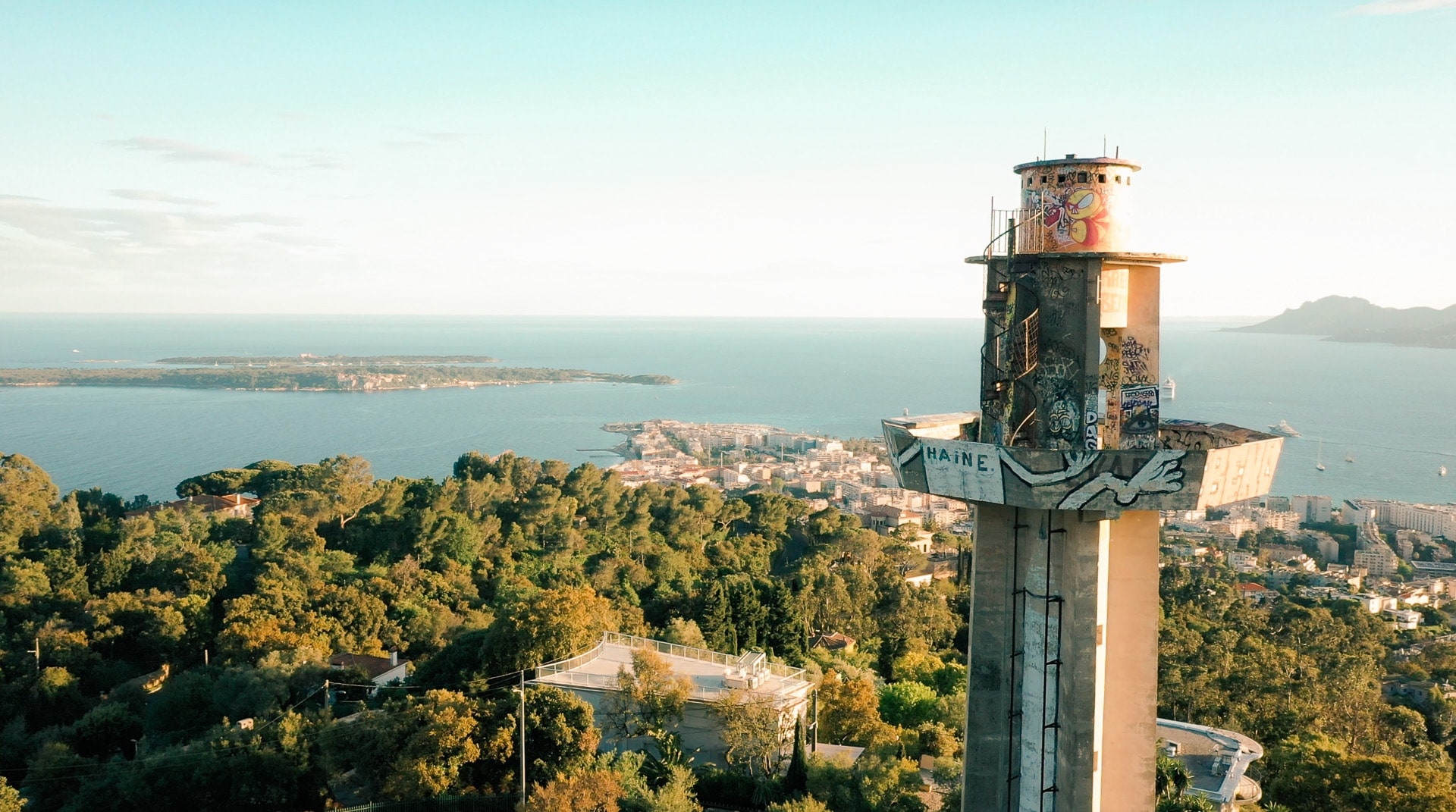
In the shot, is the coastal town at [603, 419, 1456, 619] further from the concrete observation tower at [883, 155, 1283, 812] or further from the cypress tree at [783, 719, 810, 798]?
the concrete observation tower at [883, 155, 1283, 812]

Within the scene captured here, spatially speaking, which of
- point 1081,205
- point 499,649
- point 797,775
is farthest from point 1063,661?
point 499,649

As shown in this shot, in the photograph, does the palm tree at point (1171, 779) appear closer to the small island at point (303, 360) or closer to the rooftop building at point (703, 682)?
the rooftop building at point (703, 682)

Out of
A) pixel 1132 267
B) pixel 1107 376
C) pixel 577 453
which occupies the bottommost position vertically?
pixel 577 453

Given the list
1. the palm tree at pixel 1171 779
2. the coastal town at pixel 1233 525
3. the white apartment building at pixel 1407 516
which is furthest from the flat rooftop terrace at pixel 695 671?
the white apartment building at pixel 1407 516

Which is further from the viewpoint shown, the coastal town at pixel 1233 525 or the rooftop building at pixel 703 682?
the coastal town at pixel 1233 525

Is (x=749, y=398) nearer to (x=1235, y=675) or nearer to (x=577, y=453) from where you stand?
(x=577, y=453)

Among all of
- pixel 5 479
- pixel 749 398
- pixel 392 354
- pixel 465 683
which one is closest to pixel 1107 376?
pixel 465 683

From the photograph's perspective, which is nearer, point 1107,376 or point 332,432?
point 1107,376
